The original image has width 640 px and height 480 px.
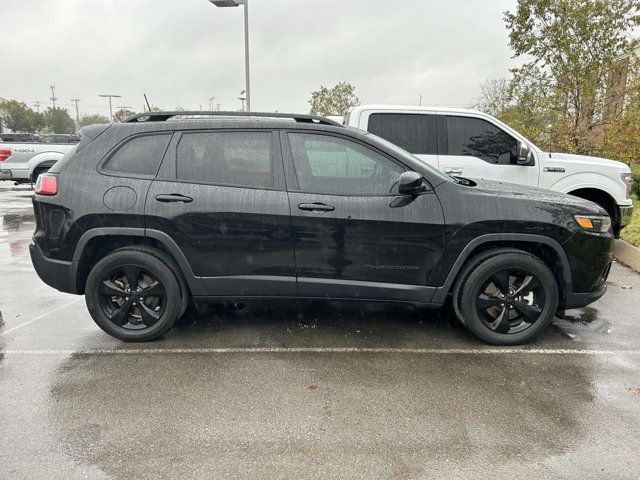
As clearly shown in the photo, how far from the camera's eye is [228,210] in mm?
3611

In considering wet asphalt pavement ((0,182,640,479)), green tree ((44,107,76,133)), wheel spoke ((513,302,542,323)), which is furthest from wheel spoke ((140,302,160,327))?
green tree ((44,107,76,133))

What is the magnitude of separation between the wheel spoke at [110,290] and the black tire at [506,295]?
2774 mm

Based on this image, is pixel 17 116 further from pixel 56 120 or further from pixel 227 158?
pixel 227 158

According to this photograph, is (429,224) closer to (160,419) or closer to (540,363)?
(540,363)

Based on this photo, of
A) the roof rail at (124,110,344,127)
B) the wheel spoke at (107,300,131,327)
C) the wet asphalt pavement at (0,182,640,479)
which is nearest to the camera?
the wet asphalt pavement at (0,182,640,479)

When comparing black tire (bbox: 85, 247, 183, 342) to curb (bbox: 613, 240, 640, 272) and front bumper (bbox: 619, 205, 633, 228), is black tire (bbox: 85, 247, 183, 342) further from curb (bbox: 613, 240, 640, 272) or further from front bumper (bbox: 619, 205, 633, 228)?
front bumper (bbox: 619, 205, 633, 228)

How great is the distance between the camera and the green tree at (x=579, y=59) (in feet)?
32.6

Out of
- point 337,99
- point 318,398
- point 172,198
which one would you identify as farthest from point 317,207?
point 337,99

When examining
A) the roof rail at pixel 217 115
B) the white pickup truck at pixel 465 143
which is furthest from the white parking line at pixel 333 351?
the white pickup truck at pixel 465 143

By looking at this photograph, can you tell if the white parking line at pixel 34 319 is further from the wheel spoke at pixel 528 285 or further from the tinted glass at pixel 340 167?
the wheel spoke at pixel 528 285

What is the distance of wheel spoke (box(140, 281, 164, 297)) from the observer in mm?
3771

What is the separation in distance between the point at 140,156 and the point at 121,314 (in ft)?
4.34

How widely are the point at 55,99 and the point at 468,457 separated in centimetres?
12610

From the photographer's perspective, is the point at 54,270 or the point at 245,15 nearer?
the point at 54,270
